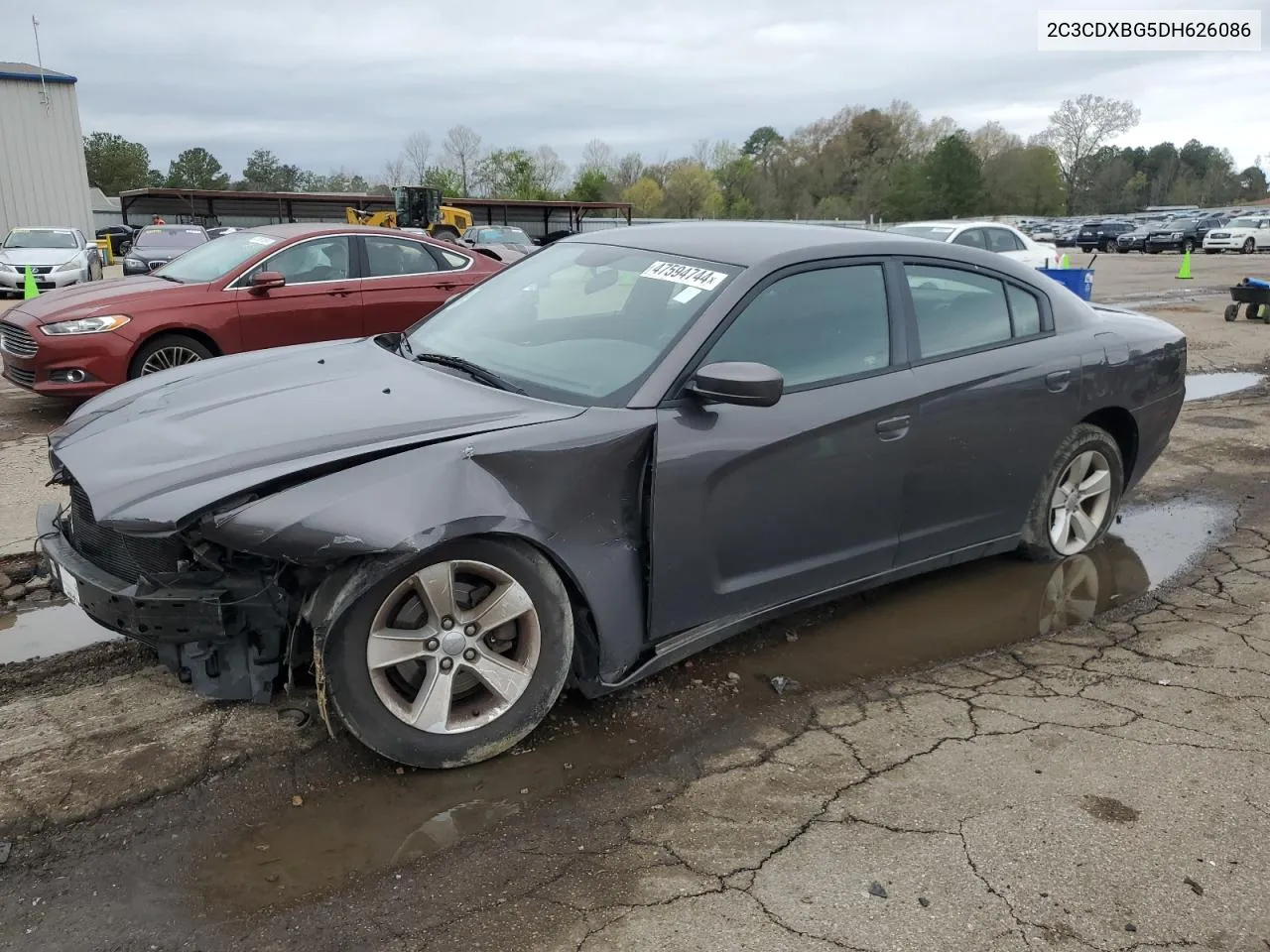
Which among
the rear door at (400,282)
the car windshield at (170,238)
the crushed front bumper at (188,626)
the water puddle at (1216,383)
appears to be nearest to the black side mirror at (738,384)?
the crushed front bumper at (188,626)

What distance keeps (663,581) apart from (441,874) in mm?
1125

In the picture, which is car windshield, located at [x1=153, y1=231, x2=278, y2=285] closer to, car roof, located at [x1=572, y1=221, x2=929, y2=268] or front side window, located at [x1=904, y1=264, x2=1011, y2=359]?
car roof, located at [x1=572, y1=221, x2=929, y2=268]

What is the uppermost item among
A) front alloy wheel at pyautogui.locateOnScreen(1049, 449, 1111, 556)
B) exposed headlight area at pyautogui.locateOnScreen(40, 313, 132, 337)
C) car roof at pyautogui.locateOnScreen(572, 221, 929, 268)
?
car roof at pyautogui.locateOnScreen(572, 221, 929, 268)

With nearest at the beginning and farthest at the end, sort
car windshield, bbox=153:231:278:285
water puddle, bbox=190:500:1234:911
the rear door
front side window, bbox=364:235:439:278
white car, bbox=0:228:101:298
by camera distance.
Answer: water puddle, bbox=190:500:1234:911
car windshield, bbox=153:231:278:285
the rear door
front side window, bbox=364:235:439:278
white car, bbox=0:228:101:298

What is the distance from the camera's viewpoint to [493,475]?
9.53 ft

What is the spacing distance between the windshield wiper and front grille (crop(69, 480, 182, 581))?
45.1 inches

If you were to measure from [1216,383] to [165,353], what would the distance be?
32.7 ft

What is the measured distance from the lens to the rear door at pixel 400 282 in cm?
883

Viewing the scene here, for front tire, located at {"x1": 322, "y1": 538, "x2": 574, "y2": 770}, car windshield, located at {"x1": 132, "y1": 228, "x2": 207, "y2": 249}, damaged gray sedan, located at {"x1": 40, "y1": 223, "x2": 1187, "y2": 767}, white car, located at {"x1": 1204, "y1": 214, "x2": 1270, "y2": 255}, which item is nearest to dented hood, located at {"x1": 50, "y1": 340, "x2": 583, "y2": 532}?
damaged gray sedan, located at {"x1": 40, "y1": 223, "x2": 1187, "y2": 767}

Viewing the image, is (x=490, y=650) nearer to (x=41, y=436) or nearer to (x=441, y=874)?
(x=441, y=874)

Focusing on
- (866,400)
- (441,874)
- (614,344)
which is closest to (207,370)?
(614,344)

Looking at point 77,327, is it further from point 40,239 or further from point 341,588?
point 40,239

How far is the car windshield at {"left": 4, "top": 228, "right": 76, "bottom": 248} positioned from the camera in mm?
20078

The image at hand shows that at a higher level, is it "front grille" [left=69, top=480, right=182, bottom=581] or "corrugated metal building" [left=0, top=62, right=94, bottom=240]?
"corrugated metal building" [left=0, top=62, right=94, bottom=240]
